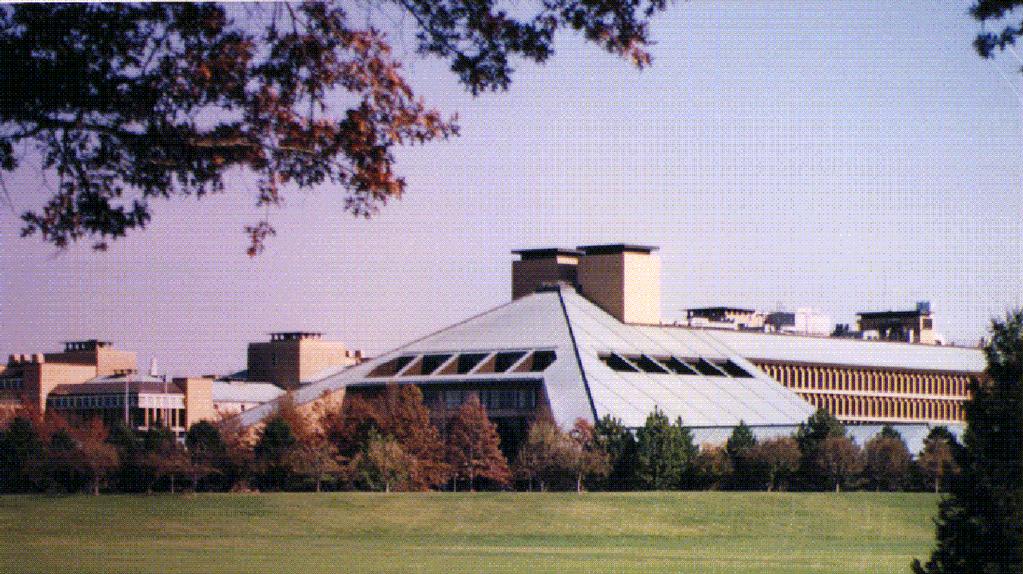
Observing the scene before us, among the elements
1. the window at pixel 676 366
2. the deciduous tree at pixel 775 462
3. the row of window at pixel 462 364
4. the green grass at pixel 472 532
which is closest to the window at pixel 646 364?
the window at pixel 676 366

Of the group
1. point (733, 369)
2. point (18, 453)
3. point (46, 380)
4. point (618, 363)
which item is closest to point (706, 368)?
point (733, 369)

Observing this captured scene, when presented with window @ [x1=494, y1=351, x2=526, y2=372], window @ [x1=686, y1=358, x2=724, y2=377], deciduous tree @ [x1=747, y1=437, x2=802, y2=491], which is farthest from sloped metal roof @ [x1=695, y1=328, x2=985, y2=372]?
window @ [x1=494, y1=351, x2=526, y2=372]

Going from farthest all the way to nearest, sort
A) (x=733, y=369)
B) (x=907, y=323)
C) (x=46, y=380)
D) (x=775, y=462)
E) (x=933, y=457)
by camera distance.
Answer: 1. (x=46, y=380)
2. (x=733, y=369)
3. (x=775, y=462)
4. (x=933, y=457)
5. (x=907, y=323)

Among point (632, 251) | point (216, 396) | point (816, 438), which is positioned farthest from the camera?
point (216, 396)

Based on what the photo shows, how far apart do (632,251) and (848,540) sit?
836 centimetres

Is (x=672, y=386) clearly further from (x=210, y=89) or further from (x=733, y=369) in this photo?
(x=210, y=89)

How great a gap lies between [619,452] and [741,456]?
4.90 metres

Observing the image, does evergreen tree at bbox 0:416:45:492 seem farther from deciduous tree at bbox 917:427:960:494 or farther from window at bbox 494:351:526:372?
window at bbox 494:351:526:372

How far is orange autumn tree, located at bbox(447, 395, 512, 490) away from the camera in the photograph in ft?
93.3

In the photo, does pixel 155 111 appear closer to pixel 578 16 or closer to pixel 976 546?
pixel 578 16

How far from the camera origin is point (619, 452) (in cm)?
2661

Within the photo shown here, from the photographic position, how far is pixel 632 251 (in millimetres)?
13586

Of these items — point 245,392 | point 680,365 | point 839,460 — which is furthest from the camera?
point 245,392

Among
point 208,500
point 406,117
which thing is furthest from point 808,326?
point 406,117
